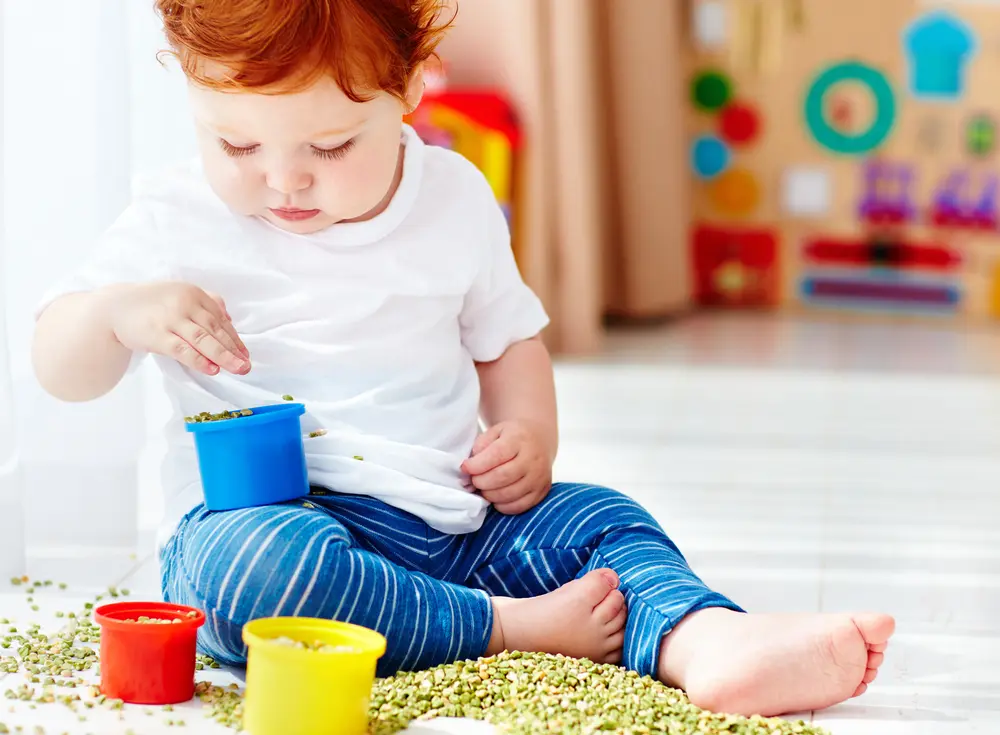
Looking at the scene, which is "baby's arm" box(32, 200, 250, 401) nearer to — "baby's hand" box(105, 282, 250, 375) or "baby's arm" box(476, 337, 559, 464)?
"baby's hand" box(105, 282, 250, 375)

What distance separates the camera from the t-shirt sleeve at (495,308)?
1.25m

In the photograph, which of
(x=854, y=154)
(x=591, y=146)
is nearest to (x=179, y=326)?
(x=591, y=146)

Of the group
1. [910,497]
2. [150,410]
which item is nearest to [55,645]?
[150,410]

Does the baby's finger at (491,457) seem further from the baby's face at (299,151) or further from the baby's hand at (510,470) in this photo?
the baby's face at (299,151)

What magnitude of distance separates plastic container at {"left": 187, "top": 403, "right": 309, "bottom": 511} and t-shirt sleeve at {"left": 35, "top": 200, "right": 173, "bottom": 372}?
170 millimetres

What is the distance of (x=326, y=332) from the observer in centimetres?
114

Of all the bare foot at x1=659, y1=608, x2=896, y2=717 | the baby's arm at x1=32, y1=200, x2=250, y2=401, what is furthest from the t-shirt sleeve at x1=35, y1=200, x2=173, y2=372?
the bare foot at x1=659, y1=608, x2=896, y2=717

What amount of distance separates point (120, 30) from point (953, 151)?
2527 mm

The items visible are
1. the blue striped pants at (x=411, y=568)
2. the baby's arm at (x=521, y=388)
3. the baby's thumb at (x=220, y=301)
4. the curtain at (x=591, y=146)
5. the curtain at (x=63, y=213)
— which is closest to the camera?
the blue striped pants at (x=411, y=568)

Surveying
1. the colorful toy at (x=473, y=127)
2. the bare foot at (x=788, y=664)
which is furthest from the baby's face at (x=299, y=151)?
the colorful toy at (x=473, y=127)

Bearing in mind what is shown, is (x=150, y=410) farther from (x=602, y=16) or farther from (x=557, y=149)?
(x=602, y=16)

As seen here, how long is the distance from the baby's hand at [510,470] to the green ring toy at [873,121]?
8.44 feet

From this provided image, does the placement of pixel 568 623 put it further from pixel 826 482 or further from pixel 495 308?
pixel 826 482

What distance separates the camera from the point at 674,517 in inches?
62.2
